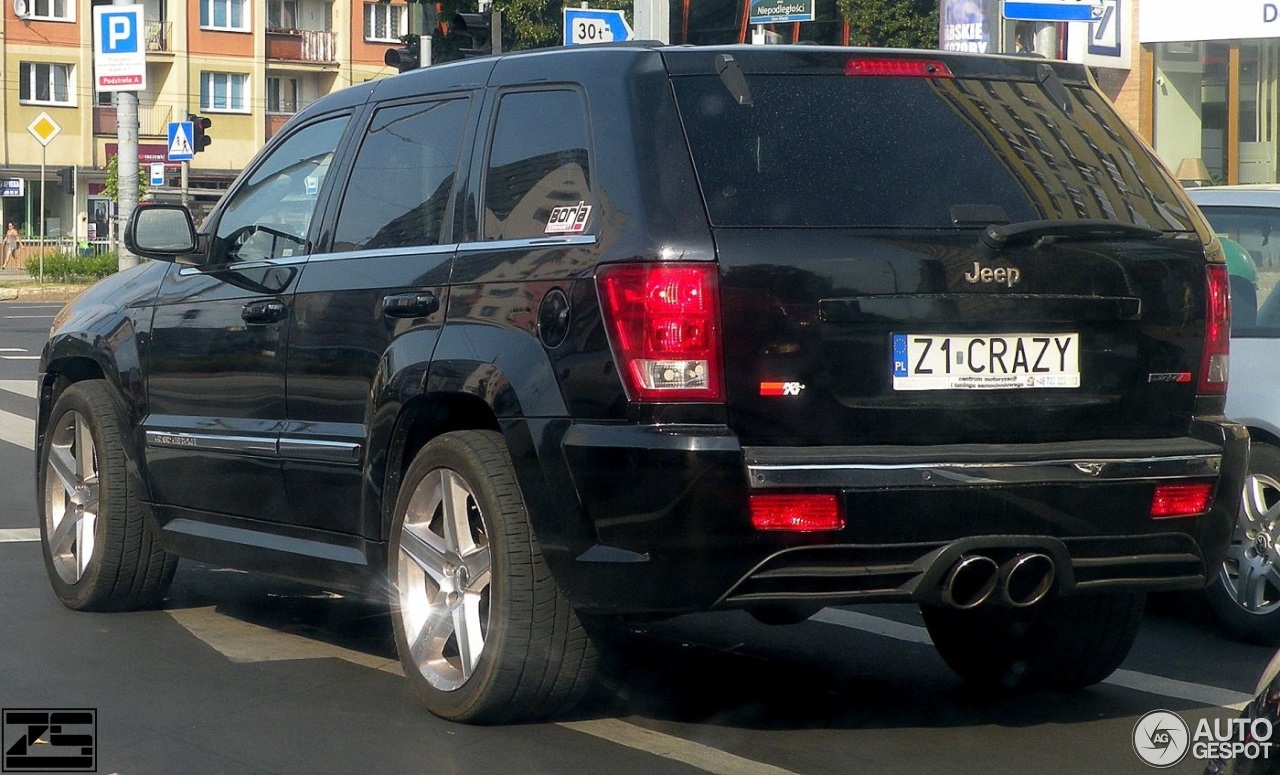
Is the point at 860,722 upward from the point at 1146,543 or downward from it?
downward

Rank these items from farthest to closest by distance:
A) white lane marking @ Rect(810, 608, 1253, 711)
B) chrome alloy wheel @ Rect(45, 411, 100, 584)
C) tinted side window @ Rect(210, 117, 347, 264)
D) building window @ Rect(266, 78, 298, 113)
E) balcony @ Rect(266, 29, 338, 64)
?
building window @ Rect(266, 78, 298, 113) < balcony @ Rect(266, 29, 338, 64) < chrome alloy wheel @ Rect(45, 411, 100, 584) < tinted side window @ Rect(210, 117, 347, 264) < white lane marking @ Rect(810, 608, 1253, 711)

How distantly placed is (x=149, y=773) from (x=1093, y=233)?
2.78 metres

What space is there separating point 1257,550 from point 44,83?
61432mm

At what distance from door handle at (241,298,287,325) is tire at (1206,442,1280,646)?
3358 mm

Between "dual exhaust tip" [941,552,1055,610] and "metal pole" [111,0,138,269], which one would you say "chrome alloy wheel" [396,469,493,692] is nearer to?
"dual exhaust tip" [941,552,1055,610]

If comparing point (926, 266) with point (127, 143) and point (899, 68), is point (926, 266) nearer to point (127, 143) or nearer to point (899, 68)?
point (899, 68)

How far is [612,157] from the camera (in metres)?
4.76

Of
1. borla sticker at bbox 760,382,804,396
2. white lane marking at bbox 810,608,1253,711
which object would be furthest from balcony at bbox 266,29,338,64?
borla sticker at bbox 760,382,804,396

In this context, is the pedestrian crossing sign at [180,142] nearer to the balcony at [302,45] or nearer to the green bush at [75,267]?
the green bush at [75,267]

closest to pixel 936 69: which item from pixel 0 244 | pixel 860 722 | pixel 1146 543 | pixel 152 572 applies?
pixel 1146 543

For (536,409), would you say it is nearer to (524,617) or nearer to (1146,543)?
(524,617)

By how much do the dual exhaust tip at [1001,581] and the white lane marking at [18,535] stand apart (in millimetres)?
5545

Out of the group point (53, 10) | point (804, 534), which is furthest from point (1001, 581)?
point (53, 10)

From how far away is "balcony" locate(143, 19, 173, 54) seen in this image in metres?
65.1
